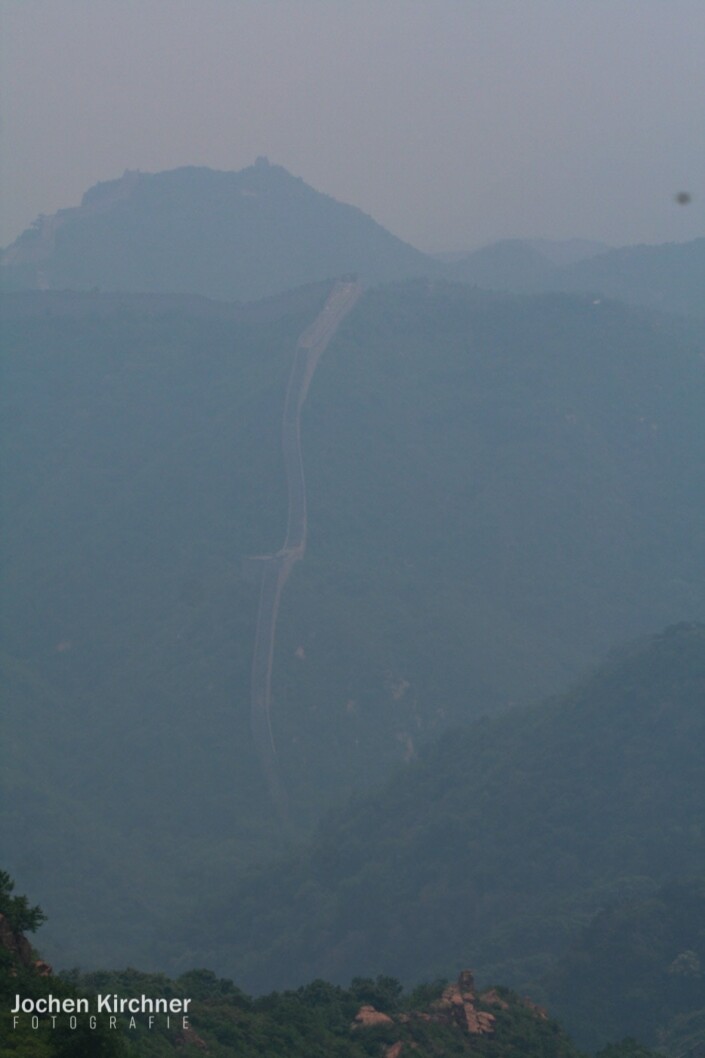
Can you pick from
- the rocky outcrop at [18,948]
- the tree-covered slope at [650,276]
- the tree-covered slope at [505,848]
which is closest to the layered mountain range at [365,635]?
the tree-covered slope at [505,848]

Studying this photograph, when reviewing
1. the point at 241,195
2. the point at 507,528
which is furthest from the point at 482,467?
the point at 241,195

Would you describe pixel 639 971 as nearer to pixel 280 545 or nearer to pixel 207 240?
pixel 280 545

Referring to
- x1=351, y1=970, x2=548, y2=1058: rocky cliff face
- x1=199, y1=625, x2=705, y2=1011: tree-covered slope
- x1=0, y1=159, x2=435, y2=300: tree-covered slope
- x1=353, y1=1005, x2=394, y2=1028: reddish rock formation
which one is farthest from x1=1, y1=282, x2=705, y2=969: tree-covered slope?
x1=0, y1=159, x2=435, y2=300: tree-covered slope

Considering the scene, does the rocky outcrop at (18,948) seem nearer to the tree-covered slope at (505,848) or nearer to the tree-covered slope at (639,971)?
the tree-covered slope at (639,971)

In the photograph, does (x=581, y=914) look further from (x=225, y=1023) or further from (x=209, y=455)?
(x=209, y=455)

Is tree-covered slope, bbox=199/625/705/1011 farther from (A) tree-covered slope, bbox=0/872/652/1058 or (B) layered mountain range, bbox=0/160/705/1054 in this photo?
(A) tree-covered slope, bbox=0/872/652/1058

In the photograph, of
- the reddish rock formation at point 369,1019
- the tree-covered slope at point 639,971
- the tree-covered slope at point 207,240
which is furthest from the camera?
the tree-covered slope at point 207,240
